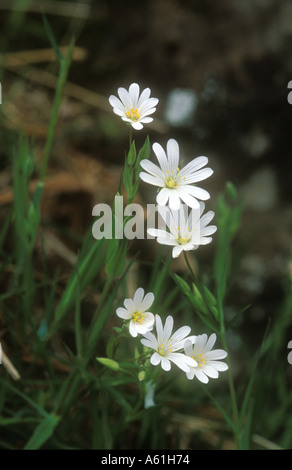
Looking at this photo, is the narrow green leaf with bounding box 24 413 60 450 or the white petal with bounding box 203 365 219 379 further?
the narrow green leaf with bounding box 24 413 60 450

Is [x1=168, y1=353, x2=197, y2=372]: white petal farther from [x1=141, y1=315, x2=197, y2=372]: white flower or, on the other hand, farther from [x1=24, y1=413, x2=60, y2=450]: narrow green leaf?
[x1=24, y1=413, x2=60, y2=450]: narrow green leaf

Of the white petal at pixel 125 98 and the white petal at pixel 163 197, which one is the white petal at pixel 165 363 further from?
the white petal at pixel 125 98

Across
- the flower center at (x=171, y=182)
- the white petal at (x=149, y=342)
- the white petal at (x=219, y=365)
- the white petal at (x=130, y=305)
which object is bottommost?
the white petal at (x=219, y=365)

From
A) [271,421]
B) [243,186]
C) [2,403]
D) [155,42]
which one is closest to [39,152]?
[155,42]

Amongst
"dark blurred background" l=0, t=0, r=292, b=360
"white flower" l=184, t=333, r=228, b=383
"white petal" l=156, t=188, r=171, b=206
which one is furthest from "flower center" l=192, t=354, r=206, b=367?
"dark blurred background" l=0, t=0, r=292, b=360

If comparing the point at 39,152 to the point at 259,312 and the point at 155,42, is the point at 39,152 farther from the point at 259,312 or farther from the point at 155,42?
the point at 259,312

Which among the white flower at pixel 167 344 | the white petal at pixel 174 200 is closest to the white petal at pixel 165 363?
the white flower at pixel 167 344
